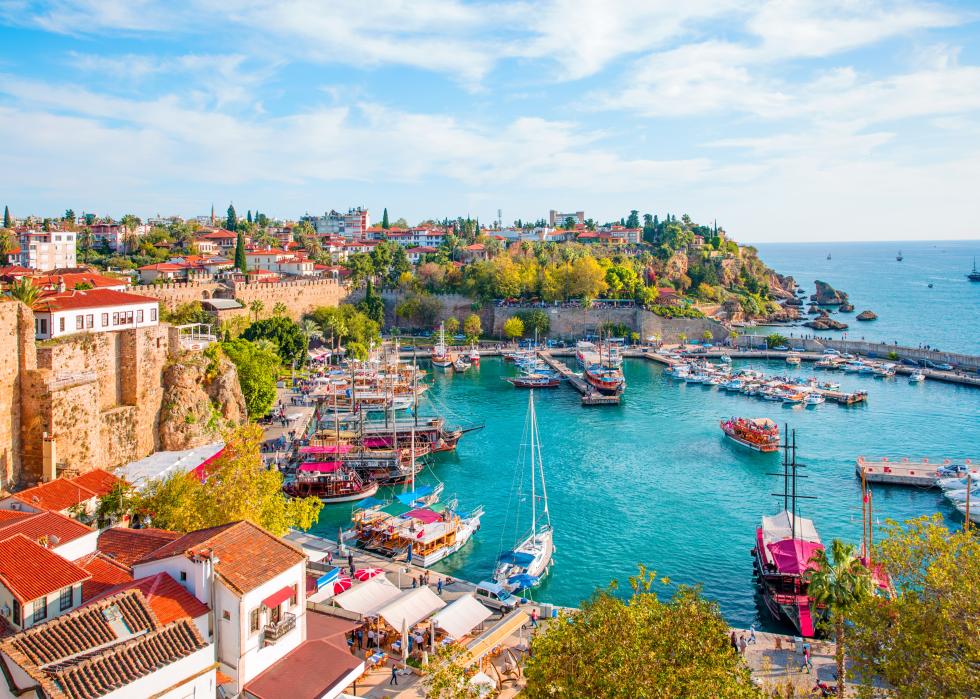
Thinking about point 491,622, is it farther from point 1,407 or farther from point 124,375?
point 124,375

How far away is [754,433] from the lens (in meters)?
38.8

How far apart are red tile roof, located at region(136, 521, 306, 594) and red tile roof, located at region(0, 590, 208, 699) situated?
47.9 inches

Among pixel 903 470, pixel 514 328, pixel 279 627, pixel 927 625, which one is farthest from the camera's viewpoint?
pixel 514 328

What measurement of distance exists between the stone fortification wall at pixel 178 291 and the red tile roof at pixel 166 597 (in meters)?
39.5

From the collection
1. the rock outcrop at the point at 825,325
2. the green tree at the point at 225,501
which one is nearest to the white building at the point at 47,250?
the green tree at the point at 225,501

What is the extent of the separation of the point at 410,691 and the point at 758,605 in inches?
448

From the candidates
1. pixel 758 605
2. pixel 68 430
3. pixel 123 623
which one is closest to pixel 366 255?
pixel 68 430

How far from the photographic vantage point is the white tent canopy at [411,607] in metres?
18.4

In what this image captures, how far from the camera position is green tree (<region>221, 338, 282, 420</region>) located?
129ft

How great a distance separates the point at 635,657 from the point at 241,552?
7.07 m

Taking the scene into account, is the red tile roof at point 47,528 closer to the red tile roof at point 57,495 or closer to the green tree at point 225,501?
the green tree at point 225,501

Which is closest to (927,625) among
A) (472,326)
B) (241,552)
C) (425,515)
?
(241,552)

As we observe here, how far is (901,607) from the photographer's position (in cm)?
1259

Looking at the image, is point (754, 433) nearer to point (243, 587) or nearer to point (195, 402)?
point (195, 402)
